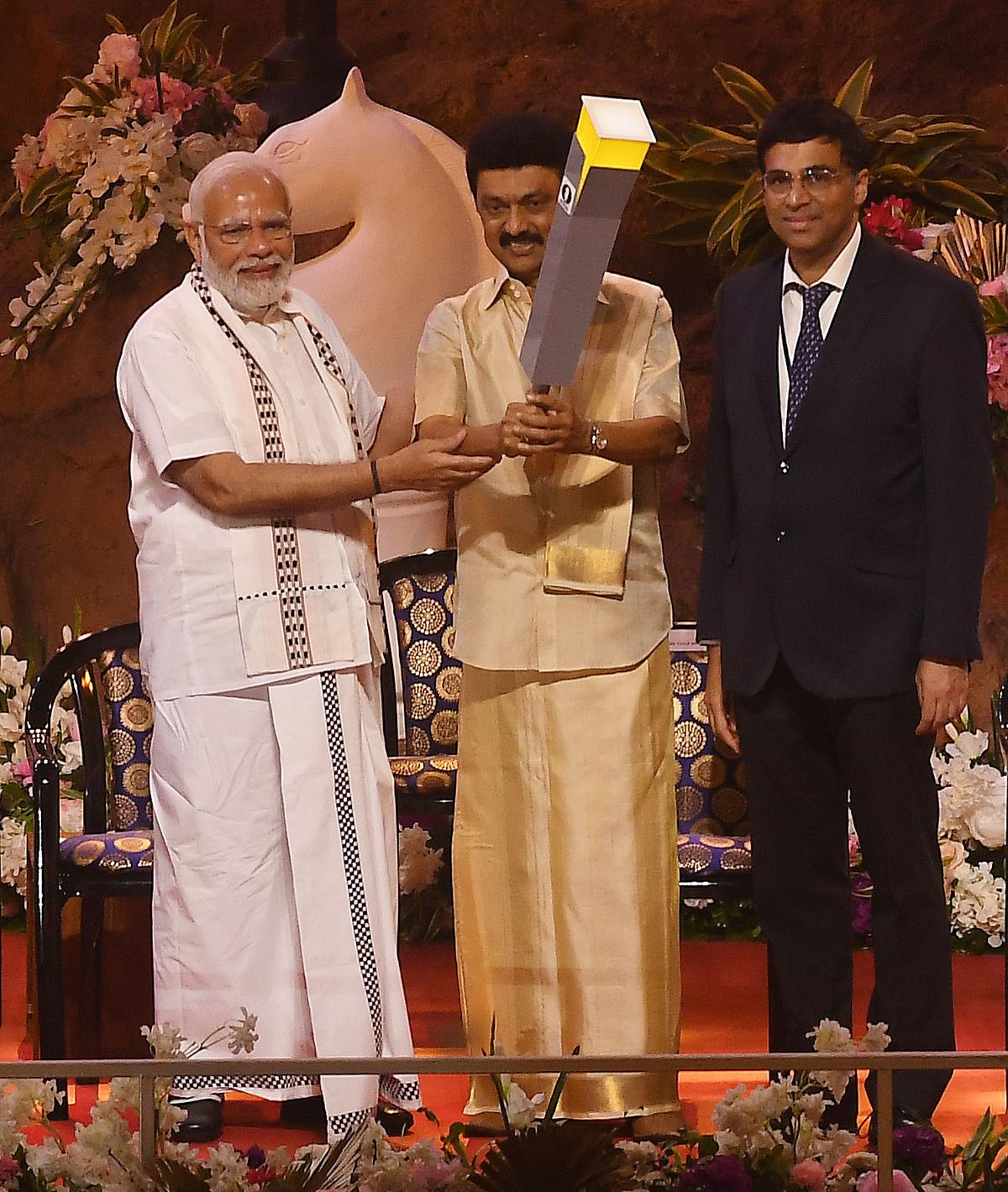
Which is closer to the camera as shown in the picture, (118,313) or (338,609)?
(338,609)

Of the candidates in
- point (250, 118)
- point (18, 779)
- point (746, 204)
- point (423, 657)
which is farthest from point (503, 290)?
point (18, 779)

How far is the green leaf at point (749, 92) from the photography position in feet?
15.6

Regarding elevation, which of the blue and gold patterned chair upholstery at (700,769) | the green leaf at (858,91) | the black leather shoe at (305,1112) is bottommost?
the black leather shoe at (305,1112)

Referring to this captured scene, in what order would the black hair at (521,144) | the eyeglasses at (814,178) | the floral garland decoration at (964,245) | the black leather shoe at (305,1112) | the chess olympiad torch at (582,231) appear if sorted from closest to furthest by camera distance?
the chess olympiad torch at (582,231), the eyeglasses at (814,178), the black hair at (521,144), the black leather shoe at (305,1112), the floral garland decoration at (964,245)

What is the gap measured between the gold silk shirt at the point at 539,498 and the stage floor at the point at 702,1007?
0.79 metres

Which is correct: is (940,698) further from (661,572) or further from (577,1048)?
(577,1048)

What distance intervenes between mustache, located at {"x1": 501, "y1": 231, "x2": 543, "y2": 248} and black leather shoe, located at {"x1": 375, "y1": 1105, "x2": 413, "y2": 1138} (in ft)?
5.06

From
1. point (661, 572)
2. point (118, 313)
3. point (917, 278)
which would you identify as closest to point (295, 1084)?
point (661, 572)

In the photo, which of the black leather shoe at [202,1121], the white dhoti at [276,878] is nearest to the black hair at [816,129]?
the white dhoti at [276,878]

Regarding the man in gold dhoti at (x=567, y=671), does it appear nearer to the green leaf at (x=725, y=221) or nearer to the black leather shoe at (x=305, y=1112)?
the black leather shoe at (x=305, y=1112)

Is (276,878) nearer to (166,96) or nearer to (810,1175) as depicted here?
(810,1175)

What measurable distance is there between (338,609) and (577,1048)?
879 mm

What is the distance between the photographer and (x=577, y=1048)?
3340 mm

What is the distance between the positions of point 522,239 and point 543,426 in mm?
371
